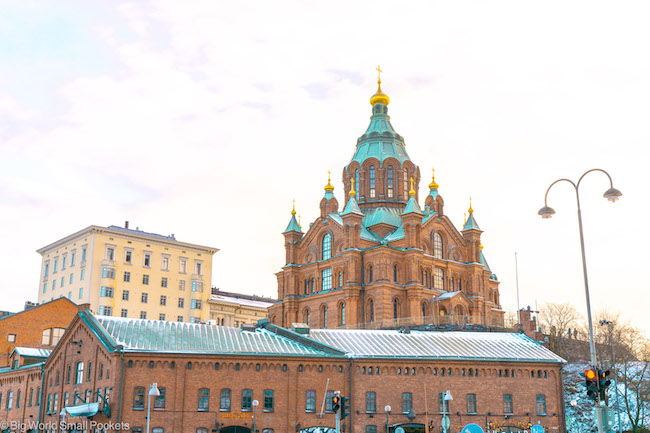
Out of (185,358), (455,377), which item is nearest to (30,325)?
(185,358)

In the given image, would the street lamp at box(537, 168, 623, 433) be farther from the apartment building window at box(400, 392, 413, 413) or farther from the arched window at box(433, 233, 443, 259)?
the arched window at box(433, 233, 443, 259)

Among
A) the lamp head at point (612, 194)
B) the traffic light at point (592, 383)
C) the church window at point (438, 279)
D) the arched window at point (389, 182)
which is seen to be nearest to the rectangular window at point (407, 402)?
the traffic light at point (592, 383)

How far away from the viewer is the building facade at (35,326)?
7181 centimetres

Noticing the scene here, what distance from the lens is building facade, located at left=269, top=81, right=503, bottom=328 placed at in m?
80.4

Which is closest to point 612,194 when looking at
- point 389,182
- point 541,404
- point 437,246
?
point 541,404

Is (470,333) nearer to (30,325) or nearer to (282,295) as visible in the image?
(282,295)

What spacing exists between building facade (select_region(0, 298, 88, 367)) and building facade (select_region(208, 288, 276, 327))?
101 feet

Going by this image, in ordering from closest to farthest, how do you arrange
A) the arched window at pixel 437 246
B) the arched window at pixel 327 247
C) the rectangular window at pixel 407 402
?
1. the rectangular window at pixel 407 402
2. the arched window at pixel 437 246
3. the arched window at pixel 327 247

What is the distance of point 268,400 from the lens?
5328 cm

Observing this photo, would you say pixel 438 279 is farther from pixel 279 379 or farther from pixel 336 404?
pixel 336 404

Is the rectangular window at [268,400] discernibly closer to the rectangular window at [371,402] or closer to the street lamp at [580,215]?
the rectangular window at [371,402]

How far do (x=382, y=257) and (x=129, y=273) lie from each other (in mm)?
35107

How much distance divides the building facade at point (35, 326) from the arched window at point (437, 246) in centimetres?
3968

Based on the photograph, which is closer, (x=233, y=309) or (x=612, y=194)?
(x=612, y=194)
